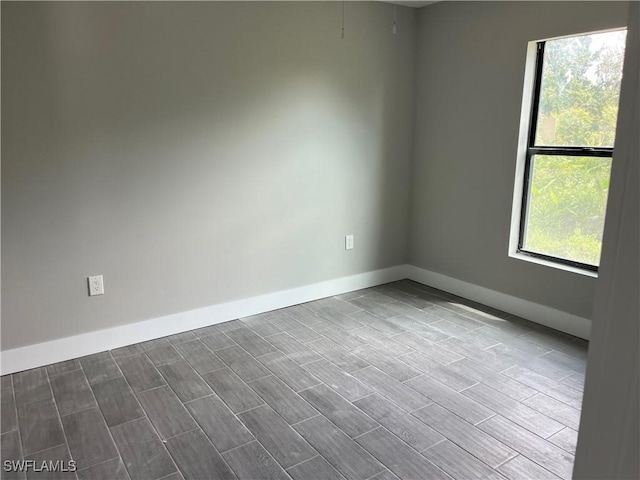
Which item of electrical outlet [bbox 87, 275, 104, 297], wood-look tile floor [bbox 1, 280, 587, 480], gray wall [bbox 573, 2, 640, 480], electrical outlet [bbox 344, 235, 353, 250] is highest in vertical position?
gray wall [bbox 573, 2, 640, 480]

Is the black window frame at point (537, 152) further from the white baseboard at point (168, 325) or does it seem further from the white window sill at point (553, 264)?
the white baseboard at point (168, 325)

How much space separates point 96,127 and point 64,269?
0.86 m

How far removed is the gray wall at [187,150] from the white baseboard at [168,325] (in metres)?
0.06

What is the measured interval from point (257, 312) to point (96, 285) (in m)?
1.16

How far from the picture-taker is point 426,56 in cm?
404

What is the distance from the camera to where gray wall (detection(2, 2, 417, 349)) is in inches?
105

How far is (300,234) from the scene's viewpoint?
3762mm

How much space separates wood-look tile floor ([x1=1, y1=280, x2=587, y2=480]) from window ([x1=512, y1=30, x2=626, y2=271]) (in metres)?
0.67

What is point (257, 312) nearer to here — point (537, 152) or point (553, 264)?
point (553, 264)

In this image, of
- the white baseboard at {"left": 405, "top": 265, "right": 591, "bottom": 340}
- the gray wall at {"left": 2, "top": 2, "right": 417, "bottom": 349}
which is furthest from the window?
the gray wall at {"left": 2, "top": 2, "right": 417, "bottom": 349}

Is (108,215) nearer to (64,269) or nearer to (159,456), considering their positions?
(64,269)

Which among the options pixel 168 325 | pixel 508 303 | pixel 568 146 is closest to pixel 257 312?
pixel 168 325

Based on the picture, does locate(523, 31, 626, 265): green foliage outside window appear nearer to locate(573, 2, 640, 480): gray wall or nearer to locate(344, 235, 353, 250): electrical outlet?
locate(344, 235, 353, 250): electrical outlet

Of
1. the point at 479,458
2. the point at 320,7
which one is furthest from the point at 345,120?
the point at 479,458
